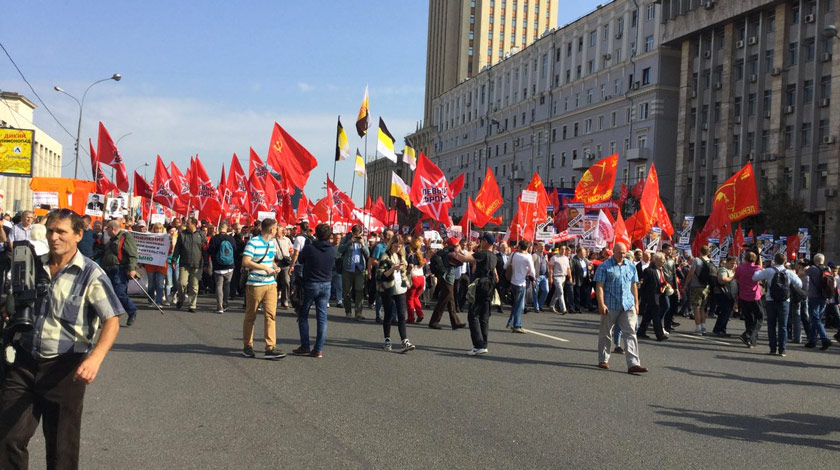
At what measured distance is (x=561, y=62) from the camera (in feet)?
260

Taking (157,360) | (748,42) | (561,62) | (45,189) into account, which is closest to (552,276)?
(157,360)

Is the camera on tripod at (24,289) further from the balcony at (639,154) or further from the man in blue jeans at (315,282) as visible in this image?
the balcony at (639,154)

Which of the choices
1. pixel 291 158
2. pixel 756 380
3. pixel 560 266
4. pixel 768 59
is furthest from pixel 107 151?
pixel 768 59

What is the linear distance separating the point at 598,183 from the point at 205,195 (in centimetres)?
1600

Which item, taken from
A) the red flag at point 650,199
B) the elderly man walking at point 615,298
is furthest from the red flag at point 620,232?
the elderly man walking at point 615,298

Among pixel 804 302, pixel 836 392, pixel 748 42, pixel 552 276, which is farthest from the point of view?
pixel 748 42

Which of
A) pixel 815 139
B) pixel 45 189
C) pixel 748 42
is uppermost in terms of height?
pixel 748 42

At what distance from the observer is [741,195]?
76.1 ft

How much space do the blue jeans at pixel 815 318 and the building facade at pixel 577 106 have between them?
46.2 m

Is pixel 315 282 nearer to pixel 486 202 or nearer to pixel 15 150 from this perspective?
pixel 486 202

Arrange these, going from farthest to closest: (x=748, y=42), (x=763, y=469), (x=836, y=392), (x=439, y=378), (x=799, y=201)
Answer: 1. (x=748, y=42)
2. (x=799, y=201)
3. (x=836, y=392)
4. (x=439, y=378)
5. (x=763, y=469)

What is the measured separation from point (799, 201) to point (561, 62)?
3517 cm

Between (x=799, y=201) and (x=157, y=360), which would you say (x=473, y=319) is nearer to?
(x=157, y=360)

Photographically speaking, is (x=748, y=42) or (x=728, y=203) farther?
(x=748, y=42)
